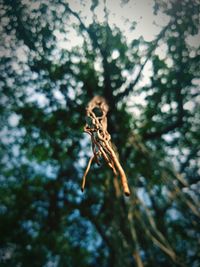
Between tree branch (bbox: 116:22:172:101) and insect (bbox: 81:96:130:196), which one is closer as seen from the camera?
insect (bbox: 81:96:130:196)

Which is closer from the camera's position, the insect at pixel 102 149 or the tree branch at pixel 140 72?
the insect at pixel 102 149

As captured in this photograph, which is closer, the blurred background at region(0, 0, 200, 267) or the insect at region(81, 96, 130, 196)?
the insect at region(81, 96, 130, 196)

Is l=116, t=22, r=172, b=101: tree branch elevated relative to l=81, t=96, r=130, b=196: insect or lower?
elevated

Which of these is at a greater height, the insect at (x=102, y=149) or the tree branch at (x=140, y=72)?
the tree branch at (x=140, y=72)

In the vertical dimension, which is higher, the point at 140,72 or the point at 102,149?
the point at 140,72

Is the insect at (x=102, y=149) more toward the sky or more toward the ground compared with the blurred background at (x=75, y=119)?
more toward the ground

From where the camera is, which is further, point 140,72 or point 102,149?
point 140,72

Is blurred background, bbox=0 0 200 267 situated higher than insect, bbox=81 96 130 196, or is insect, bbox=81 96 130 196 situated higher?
blurred background, bbox=0 0 200 267

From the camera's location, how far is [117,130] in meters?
6.07

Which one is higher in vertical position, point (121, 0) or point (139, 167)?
point (121, 0)

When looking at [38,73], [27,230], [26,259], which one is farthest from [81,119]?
[26,259]

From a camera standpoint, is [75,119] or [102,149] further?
[75,119]

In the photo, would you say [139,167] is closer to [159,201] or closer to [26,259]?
[159,201]

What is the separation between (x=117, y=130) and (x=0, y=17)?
362cm
